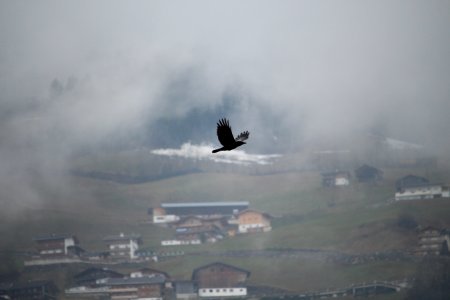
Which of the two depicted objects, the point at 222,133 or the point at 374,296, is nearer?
the point at 222,133

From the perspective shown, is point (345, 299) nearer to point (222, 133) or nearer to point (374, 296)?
point (374, 296)

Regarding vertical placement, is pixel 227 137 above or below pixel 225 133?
below

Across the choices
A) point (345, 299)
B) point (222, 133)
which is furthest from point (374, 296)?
point (222, 133)

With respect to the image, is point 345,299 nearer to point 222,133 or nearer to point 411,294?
point 411,294

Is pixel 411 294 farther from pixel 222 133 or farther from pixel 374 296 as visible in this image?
pixel 222 133

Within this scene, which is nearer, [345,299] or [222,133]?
[222,133]

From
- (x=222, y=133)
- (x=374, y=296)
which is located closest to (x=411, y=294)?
(x=374, y=296)

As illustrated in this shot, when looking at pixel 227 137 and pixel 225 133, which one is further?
pixel 227 137
